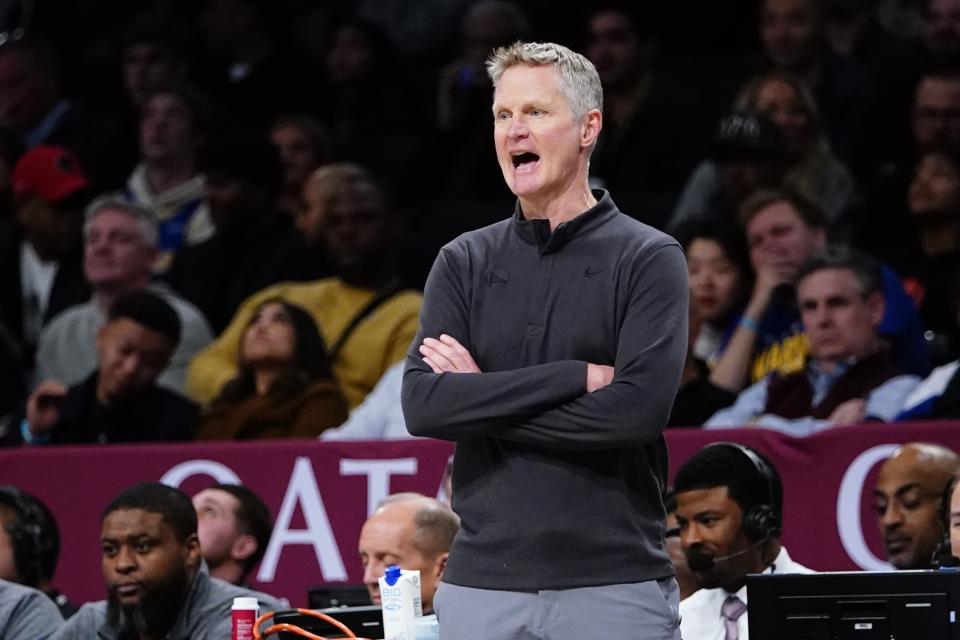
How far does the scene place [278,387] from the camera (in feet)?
26.5

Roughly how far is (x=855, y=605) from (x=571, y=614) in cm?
113

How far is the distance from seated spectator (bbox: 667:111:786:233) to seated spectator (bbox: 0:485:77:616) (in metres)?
3.27

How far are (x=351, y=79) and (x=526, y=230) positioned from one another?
288 inches

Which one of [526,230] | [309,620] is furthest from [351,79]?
[526,230]

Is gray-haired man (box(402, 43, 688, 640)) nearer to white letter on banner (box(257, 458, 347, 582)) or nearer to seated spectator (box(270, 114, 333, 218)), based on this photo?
white letter on banner (box(257, 458, 347, 582))

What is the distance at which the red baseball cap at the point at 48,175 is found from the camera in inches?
399

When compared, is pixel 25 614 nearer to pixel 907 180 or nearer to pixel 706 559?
pixel 706 559

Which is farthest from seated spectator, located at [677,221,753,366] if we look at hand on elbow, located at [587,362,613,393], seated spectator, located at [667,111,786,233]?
hand on elbow, located at [587,362,613,393]

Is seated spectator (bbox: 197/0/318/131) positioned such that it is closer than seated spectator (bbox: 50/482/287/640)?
No

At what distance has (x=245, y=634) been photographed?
449cm

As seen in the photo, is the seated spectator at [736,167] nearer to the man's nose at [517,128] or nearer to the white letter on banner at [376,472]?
the white letter on banner at [376,472]

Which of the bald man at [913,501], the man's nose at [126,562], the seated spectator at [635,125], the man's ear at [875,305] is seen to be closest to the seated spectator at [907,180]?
the man's ear at [875,305]

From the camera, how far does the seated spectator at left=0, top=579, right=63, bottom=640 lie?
612 cm

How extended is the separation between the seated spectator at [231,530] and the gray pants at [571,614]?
11.4 feet
